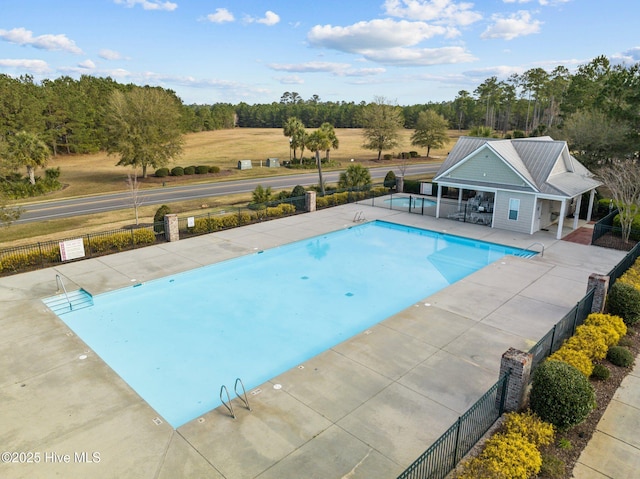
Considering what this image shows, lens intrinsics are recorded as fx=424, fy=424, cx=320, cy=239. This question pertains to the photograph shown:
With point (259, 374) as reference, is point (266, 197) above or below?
above

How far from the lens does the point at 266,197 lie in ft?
106

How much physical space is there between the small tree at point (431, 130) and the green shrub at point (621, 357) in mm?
62162

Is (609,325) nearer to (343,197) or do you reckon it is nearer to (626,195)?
(626,195)

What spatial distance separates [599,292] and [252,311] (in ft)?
40.8

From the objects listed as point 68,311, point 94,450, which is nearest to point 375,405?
point 94,450

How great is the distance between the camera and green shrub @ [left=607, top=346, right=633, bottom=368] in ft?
39.1

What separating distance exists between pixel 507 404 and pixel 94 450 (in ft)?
30.7

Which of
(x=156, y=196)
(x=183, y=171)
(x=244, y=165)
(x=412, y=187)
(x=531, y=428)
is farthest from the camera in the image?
(x=244, y=165)

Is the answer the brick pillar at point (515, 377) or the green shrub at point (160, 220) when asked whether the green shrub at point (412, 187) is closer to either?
the green shrub at point (160, 220)

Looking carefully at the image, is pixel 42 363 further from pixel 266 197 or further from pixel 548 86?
pixel 548 86

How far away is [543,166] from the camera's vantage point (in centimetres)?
2636

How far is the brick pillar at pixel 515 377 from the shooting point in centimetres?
963

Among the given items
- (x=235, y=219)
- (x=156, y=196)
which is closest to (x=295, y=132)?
(x=156, y=196)

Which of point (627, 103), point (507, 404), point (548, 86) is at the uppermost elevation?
point (548, 86)
